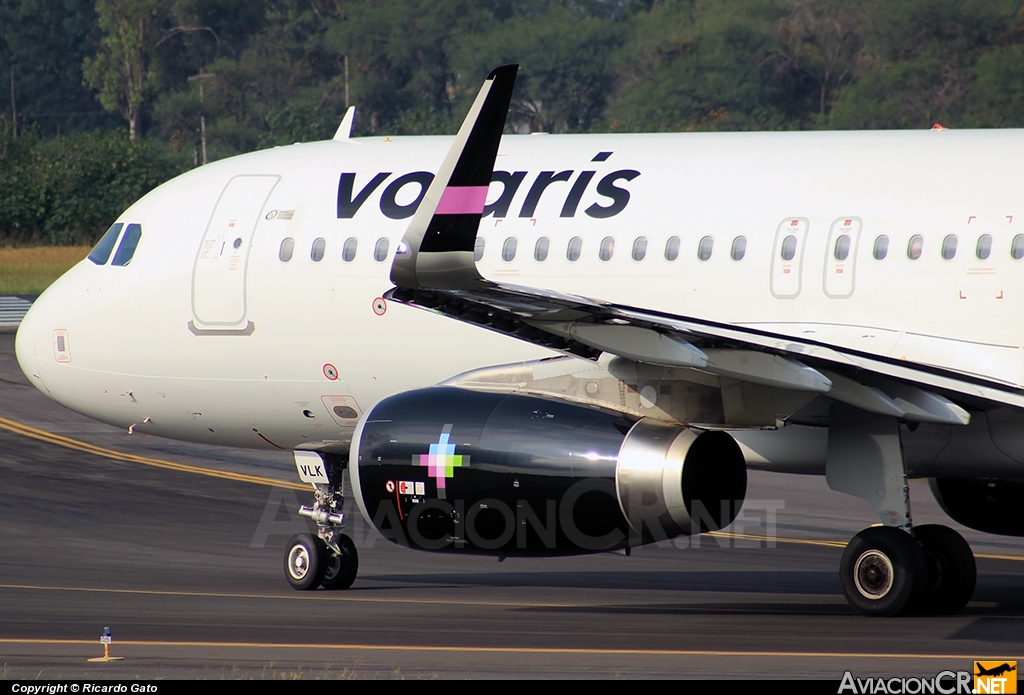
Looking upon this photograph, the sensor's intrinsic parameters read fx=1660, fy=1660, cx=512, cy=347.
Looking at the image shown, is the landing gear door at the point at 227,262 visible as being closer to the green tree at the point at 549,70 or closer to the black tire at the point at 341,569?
A: the black tire at the point at 341,569

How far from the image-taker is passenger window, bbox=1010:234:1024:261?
14219 millimetres

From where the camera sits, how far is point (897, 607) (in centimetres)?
1424

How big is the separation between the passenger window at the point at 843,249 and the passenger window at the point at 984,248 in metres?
1.12

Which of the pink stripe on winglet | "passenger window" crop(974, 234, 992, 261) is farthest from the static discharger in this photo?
"passenger window" crop(974, 234, 992, 261)

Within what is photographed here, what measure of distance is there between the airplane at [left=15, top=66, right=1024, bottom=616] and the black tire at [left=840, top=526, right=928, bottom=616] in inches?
1.0

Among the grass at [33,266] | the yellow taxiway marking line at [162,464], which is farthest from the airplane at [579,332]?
the grass at [33,266]

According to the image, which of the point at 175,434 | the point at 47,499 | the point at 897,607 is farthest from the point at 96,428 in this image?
the point at 897,607

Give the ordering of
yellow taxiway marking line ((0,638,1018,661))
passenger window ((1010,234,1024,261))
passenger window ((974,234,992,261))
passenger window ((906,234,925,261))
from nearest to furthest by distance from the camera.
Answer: yellow taxiway marking line ((0,638,1018,661)) → passenger window ((1010,234,1024,261)) → passenger window ((974,234,992,261)) → passenger window ((906,234,925,261))

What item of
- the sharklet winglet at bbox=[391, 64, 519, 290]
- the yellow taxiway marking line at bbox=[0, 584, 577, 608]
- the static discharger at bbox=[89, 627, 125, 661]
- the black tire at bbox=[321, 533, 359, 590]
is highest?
the sharklet winglet at bbox=[391, 64, 519, 290]

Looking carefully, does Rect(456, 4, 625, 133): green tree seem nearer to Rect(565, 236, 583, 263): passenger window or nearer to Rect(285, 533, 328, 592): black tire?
Rect(285, 533, 328, 592): black tire

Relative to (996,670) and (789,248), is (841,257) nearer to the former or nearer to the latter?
(789,248)

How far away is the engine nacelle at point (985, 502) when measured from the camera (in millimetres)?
16469

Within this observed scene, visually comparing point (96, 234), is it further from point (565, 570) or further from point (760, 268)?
point (760, 268)

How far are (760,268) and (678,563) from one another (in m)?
6.15
